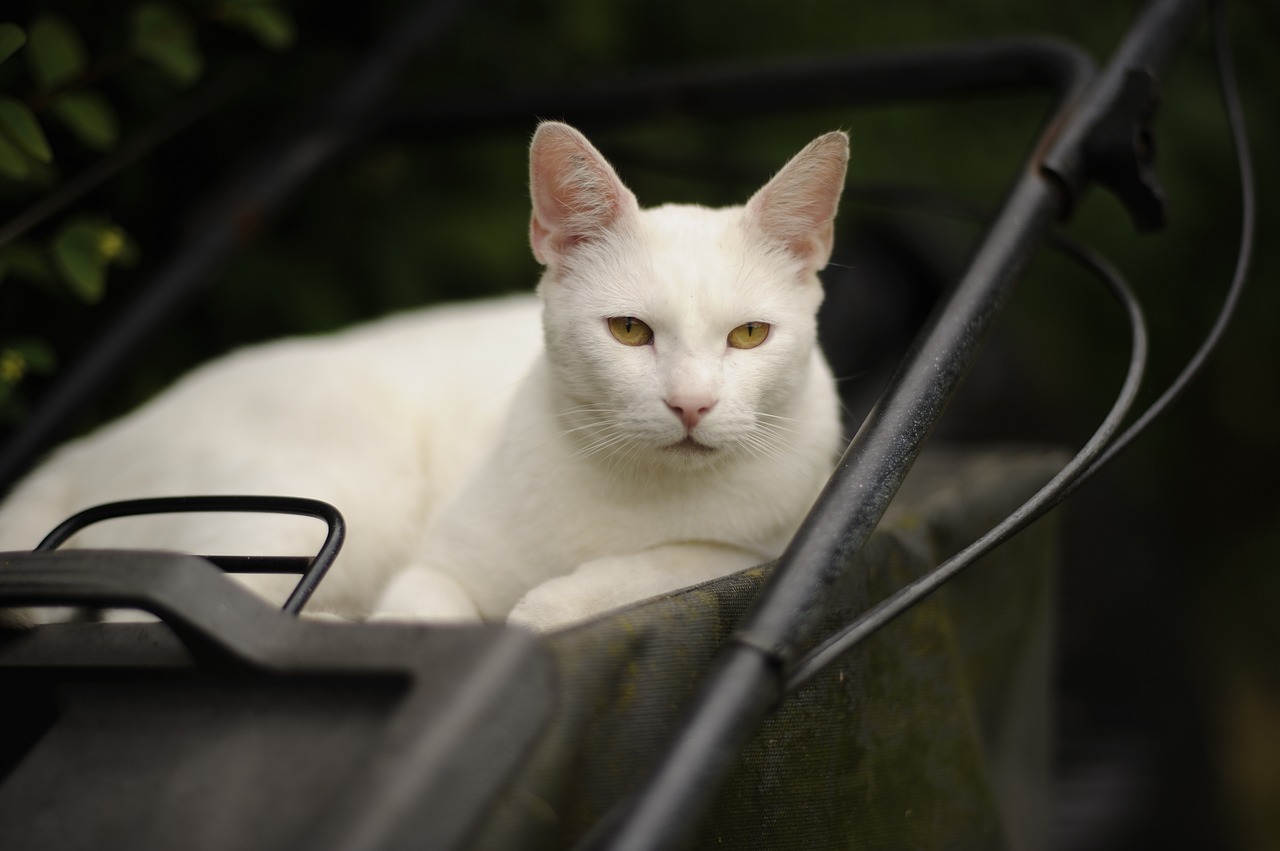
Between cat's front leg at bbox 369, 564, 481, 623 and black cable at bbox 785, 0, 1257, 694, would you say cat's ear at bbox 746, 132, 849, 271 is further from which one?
cat's front leg at bbox 369, 564, 481, 623

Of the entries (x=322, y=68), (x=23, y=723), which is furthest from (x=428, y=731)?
(x=322, y=68)

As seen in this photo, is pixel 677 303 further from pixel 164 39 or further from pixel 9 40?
pixel 164 39

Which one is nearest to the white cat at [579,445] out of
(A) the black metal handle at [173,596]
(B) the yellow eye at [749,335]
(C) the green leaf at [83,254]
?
(B) the yellow eye at [749,335]

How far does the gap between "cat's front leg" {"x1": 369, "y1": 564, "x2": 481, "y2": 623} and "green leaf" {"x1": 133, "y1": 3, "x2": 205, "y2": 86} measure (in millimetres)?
878

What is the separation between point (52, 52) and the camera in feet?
4.56

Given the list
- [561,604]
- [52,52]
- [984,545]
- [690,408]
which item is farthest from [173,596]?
[52,52]

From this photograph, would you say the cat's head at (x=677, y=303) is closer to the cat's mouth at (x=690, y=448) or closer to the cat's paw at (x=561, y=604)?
the cat's mouth at (x=690, y=448)

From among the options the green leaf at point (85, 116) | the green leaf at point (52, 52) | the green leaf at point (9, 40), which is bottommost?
the green leaf at point (85, 116)

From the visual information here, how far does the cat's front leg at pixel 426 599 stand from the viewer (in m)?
1.21

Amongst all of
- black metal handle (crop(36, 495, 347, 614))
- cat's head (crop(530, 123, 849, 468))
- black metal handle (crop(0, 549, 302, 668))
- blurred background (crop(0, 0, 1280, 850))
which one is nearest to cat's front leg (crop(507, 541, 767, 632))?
cat's head (crop(530, 123, 849, 468))

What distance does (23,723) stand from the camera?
33.8 inches

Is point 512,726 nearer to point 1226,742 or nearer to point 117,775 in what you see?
point 117,775

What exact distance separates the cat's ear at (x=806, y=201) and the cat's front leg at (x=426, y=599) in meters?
0.59

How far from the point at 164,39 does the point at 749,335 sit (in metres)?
1.06
